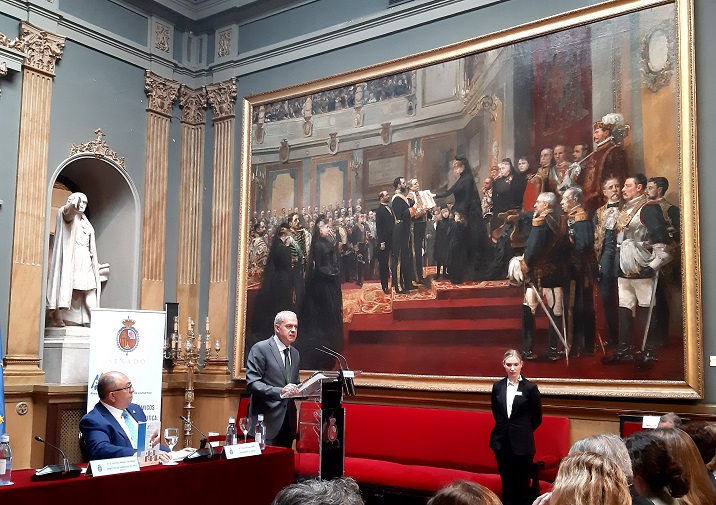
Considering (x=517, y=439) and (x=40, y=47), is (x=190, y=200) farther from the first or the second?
(x=517, y=439)

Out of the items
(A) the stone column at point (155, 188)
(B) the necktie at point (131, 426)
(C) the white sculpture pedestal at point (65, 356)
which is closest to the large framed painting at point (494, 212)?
(A) the stone column at point (155, 188)

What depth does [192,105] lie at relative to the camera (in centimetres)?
1223

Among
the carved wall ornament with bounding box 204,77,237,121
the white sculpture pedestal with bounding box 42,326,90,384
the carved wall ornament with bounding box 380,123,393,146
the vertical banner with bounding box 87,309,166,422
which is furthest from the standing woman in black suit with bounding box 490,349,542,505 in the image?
the carved wall ornament with bounding box 204,77,237,121

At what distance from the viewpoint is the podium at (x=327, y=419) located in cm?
620

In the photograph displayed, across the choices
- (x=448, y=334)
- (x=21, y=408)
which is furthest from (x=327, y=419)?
(x=21, y=408)

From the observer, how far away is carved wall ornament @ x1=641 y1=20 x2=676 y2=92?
7.98 meters

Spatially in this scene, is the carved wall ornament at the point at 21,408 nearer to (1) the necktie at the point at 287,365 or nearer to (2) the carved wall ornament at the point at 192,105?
(1) the necktie at the point at 287,365

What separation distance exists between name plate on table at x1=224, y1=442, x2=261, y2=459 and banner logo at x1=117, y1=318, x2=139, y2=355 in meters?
4.50

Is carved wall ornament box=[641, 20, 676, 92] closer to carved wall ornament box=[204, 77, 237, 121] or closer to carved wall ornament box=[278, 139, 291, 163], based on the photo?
carved wall ornament box=[278, 139, 291, 163]

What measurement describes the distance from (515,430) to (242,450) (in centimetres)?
265

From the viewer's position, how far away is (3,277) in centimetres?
958

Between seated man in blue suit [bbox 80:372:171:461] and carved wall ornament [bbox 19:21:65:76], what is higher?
carved wall ornament [bbox 19:21:65:76]

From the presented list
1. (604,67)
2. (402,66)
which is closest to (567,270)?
(604,67)

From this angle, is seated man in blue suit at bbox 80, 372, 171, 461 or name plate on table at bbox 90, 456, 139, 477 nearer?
name plate on table at bbox 90, 456, 139, 477
